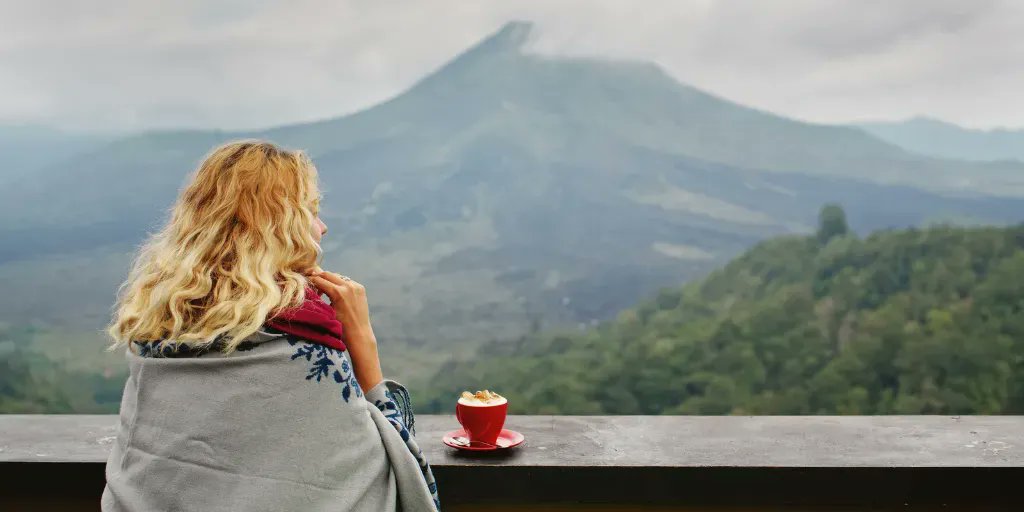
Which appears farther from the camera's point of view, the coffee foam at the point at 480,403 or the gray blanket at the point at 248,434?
the coffee foam at the point at 480,403

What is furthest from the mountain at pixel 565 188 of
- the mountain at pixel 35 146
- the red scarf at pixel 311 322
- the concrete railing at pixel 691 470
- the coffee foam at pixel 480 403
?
the red scarf at pixel 311 322

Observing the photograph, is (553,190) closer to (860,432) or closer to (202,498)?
(860,432)

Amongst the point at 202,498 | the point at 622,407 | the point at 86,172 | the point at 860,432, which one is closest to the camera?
the point at 202,498

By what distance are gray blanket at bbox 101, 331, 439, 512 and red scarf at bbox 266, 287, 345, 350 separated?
0.01 metres

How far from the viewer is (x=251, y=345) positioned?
944 mm

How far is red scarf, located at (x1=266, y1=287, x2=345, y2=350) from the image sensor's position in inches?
37.2

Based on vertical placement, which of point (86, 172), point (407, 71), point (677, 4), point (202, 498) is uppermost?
point (677, 4)

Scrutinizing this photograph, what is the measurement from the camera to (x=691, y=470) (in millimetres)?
1248

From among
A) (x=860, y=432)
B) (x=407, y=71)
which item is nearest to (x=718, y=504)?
(x=860, y=432)

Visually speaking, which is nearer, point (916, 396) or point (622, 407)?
point (916, 396)

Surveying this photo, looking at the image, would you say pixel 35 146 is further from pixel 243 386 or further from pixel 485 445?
pixel 243 386

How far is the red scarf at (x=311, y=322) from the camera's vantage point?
945 millimetres

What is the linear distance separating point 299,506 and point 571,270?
23.0ft

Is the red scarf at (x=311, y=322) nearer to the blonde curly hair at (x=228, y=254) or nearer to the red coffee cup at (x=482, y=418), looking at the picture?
the blonde curly hair at (x=228, y=254)
